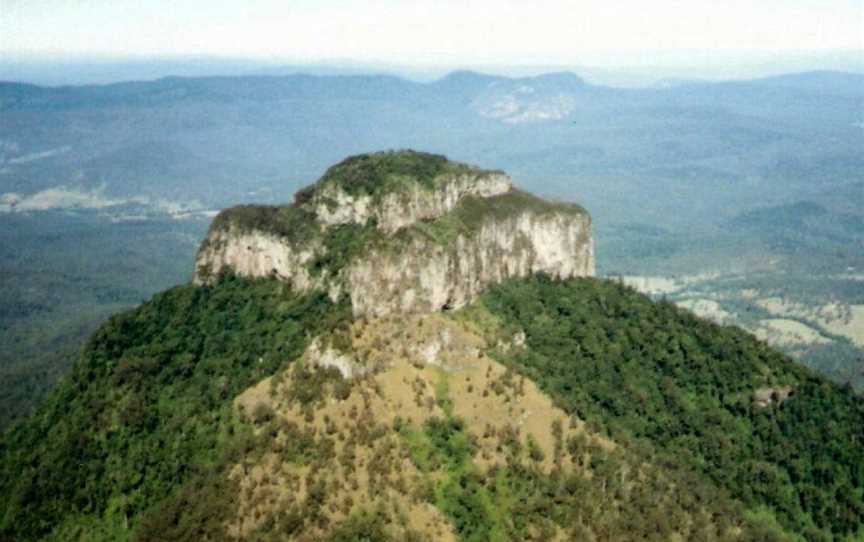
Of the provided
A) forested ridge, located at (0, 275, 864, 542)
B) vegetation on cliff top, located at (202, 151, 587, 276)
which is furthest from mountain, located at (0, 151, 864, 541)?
vegetation on cliff top, located at (202, 151, 587, 276)

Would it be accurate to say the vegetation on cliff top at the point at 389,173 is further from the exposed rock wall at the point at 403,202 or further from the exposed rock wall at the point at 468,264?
the exposed rock wall at the point at 468,264

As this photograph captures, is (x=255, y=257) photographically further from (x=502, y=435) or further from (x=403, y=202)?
(x=502, y=435)

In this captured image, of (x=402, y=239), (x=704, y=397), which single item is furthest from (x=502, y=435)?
(x=704, y=397)

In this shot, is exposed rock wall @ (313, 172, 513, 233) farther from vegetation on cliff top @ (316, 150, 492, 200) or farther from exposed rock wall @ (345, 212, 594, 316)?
exposed rock wall @ (345, 212, 594, 316)

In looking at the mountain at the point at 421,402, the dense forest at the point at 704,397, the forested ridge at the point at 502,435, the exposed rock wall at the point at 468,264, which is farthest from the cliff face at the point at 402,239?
the dense forest at the point at 704,397

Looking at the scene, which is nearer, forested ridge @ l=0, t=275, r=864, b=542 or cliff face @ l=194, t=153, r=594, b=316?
forested ridge @ l=0, t=275, r=864, b=542
